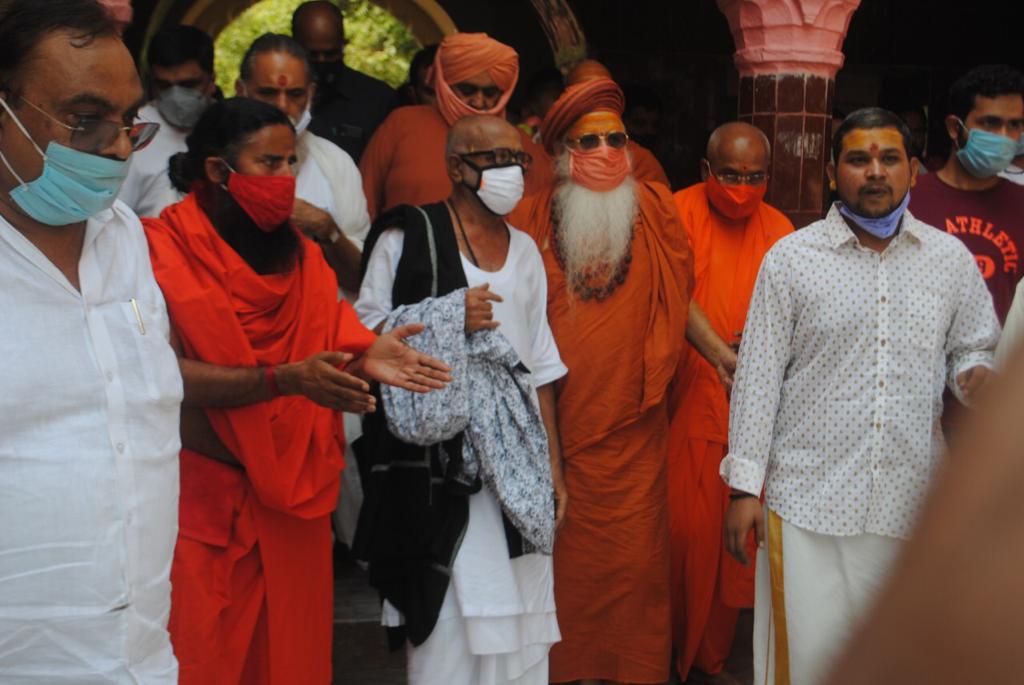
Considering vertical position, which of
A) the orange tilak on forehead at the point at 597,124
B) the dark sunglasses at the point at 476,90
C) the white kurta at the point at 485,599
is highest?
the dark sunglasses at the point at 476,90

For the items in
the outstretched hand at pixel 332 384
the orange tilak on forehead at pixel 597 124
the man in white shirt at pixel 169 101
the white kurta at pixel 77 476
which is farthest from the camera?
the orange tilak on forehead at pixel 597 124

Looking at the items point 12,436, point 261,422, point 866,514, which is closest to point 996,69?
point 866,514

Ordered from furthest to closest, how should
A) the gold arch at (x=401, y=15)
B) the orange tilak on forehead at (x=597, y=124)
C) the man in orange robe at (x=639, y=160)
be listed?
the gold arch at (x=401, y=15) → the man in orange robe at (x=639, y=160) → the orange tilak on forehead at (x=597, y=124)

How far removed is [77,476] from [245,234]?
47.6 inches

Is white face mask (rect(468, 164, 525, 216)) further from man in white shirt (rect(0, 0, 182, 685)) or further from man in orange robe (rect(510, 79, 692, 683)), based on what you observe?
man in white shirt (rect(0, 0, 182, 685))

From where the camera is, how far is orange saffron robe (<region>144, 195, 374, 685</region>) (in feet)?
10.0

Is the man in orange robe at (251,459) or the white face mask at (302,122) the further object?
the white face mask at (302,122)

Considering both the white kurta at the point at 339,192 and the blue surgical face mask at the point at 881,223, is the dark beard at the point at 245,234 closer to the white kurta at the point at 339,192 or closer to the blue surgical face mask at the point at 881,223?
the white kurta at the point at 339,192

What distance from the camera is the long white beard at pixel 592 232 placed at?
437 cm

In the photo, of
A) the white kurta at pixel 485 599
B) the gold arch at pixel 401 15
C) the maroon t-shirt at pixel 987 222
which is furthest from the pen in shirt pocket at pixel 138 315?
the gold arch at pixel 401 15

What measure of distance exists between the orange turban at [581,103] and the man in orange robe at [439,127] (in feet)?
0.44

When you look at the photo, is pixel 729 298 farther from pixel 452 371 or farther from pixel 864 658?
pixel 864 658

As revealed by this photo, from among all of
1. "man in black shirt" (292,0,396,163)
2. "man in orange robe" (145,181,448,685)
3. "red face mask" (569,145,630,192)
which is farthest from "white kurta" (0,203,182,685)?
"man in black shirt" (292,0,396,163)

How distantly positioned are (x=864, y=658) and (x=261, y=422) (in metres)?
2.57
